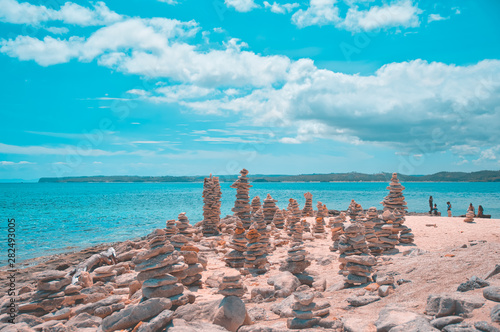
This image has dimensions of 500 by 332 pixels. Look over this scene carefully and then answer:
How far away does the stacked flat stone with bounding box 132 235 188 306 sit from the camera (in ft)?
26.5

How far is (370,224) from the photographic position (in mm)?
16031

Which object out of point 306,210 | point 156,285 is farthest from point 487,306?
point 306,210

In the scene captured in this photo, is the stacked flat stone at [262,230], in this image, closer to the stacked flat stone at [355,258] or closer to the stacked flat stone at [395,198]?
the stacked flat stone at [355,258]

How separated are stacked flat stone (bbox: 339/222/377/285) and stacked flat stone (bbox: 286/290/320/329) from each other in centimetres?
327

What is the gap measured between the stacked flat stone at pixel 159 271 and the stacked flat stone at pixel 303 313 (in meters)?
2.94

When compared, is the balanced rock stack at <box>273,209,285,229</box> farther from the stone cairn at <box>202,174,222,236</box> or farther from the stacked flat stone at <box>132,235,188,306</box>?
the stacked flat stone at <box>132,235,188,306</box>

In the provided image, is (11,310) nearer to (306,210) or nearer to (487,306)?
(487,306)

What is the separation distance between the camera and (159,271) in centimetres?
847

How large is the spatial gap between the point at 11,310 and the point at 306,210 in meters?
26.5

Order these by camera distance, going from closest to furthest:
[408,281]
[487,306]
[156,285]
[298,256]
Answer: [487,306], [156,285], [408,281], [298,256]

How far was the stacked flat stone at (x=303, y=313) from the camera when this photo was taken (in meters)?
6.77

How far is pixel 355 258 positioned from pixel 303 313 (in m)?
3.63

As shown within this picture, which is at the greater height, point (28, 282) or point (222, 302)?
point (222, 302)

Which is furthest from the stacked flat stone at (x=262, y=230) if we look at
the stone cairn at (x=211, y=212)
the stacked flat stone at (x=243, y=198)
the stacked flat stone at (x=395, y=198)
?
the stacked flat stone at (x=395, y=198)
